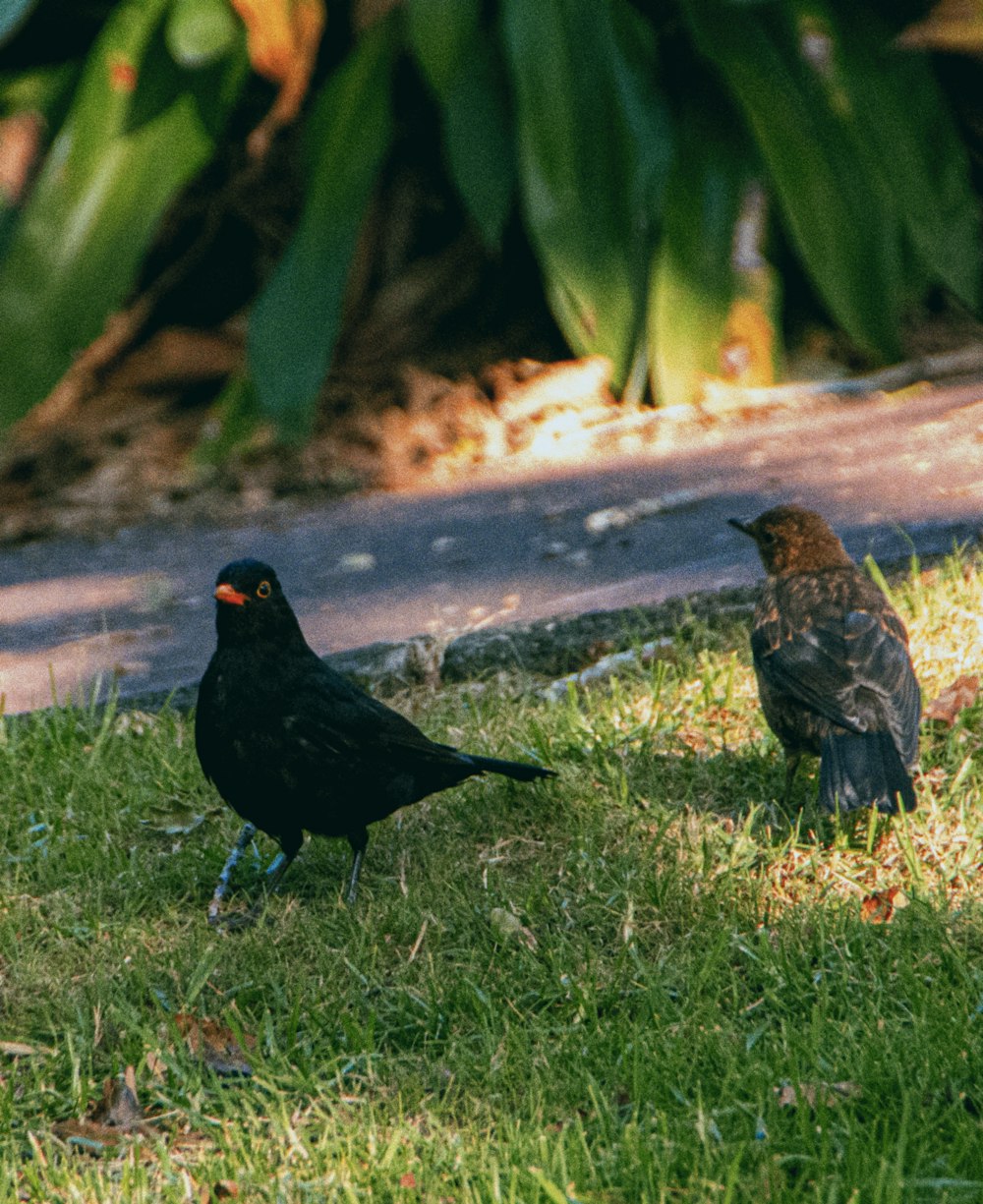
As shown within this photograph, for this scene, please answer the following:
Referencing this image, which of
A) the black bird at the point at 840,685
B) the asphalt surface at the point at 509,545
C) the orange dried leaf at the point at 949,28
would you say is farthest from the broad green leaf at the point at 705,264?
the black bird at the point at 840,685

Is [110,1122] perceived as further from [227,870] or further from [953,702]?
[953,702]

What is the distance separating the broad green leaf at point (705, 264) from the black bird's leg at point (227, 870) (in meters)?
4.53

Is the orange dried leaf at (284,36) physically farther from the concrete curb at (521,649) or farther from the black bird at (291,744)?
the black bird at (291,744)

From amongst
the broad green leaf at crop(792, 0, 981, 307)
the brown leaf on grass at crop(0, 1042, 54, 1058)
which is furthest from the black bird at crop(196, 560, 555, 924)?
the broad green leaf at crop(792, 0, 981, 307)

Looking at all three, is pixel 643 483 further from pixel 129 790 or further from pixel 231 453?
pixel 129 790

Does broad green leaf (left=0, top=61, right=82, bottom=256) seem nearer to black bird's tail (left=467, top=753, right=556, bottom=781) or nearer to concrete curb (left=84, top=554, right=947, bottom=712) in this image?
concrete curb (left=84, top=554, right=947, bottom=712)

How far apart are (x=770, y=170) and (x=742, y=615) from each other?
3.43 meters

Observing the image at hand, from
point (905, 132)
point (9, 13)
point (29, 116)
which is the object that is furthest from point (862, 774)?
point (29, 116)

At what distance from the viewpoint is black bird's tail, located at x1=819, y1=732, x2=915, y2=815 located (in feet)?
12.6

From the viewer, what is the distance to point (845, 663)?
161 inches

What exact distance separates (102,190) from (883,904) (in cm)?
593

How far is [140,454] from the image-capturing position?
970 cm

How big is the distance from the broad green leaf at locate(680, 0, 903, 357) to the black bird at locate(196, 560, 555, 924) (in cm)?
470

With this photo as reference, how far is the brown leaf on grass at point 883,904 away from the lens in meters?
3.72
